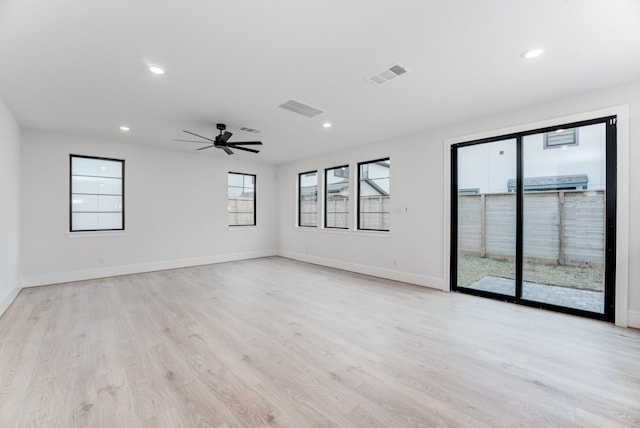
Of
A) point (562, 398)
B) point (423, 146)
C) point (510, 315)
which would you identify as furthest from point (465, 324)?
point (423, 146)

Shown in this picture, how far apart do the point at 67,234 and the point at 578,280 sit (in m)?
8.10

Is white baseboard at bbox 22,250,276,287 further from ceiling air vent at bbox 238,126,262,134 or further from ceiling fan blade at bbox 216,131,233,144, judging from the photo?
ceiling air vent at bbox 238,126,262,134

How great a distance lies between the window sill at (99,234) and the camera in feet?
16.9

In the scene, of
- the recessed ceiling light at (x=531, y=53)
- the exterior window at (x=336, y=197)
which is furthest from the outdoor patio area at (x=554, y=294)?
the exterior window at (x=336, y=197)

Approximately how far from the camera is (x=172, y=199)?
6238mm

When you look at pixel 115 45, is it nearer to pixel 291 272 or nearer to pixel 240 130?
pixel 240 130

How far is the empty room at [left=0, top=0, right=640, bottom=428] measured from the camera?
1967mm

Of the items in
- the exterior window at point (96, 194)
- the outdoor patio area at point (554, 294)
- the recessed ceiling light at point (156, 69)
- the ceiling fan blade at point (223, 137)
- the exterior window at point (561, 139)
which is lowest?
the outdoor patio area at point (554, 294)

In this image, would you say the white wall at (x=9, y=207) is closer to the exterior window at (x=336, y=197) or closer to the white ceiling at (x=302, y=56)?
the white ceiling at (x=302, y=56)

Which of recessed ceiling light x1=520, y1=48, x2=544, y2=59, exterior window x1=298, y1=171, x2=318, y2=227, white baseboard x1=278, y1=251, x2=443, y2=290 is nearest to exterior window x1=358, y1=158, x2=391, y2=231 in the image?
white baseboard x1=278, y1=251, x2=443, y2=290

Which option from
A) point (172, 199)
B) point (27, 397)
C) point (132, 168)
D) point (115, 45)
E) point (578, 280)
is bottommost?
point (27, 397)

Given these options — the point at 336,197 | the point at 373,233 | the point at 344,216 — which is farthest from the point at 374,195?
the point at 336,197

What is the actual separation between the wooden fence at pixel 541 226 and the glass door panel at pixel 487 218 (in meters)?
0.01

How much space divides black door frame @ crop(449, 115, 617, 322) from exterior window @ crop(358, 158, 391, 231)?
52.1 inches
